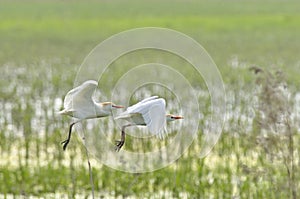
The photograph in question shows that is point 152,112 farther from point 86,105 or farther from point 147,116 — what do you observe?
point 86,105

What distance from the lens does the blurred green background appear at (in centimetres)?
627

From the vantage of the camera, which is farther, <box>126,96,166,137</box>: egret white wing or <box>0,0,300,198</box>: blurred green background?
<box>0,0,300,198</box>: blurred green background

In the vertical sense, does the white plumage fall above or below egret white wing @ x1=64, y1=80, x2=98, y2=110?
below

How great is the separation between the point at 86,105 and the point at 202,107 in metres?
7.35

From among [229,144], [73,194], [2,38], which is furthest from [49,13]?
[73,194]

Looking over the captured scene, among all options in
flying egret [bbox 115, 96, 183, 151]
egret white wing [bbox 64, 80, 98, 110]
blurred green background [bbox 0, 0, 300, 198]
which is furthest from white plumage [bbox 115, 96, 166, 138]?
blurred green background [bbox 0, 0, 300, 198]

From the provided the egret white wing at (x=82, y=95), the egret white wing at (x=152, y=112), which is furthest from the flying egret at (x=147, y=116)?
the egret white wing at (x=82, y=95)

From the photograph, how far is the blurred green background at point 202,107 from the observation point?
20.6 feet

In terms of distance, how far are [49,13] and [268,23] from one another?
8904 millimetres

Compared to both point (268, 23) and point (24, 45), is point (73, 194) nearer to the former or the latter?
point (24, 45)

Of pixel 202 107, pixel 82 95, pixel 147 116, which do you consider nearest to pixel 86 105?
pixel 82 95

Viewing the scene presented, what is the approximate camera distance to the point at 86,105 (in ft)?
10.5

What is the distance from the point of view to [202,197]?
21.3 ft

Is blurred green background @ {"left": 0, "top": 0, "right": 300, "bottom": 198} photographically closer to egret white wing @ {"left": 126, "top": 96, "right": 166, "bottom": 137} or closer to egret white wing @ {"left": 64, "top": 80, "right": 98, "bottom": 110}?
egret white wing @ {"left": 126, "top": 96, "right": 166, "bottom": 137}
